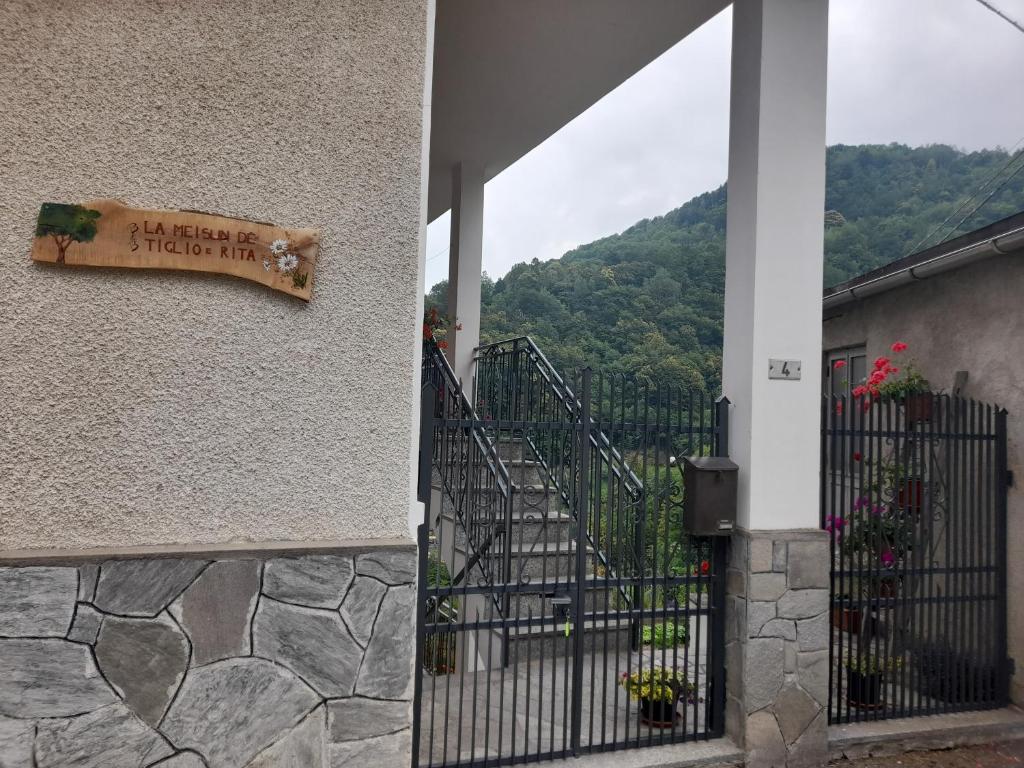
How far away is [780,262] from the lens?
152 inches

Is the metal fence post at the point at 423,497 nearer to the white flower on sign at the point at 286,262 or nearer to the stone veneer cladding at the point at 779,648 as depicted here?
the white flower on sign at the point at 286,262

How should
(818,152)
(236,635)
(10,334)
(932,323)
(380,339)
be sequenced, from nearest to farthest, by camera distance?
(10,334) < (236,635) < (380,339) < (818,152) < (932,323)

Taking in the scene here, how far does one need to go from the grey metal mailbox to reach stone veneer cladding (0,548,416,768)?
67.1 inches

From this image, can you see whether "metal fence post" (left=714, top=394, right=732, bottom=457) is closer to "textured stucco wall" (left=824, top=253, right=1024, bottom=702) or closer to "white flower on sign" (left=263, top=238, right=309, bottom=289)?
"textured stucco wall" (left=824, top=253, right=1024, bottom=702)

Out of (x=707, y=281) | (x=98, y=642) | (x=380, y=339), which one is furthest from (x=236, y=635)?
(x=707, y=281)

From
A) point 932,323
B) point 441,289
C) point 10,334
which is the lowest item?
point 10,334

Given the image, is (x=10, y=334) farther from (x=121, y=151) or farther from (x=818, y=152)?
(x=818, y=152)

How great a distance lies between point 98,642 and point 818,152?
407cm

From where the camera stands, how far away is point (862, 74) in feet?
→ 149

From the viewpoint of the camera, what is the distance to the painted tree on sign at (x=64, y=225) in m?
2.44

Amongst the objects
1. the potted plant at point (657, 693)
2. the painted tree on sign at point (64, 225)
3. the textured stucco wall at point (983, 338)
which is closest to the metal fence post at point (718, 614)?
the potted plant at point (657, 693)

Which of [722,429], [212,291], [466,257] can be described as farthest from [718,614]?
[466,257]

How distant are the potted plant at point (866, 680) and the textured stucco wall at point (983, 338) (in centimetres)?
98

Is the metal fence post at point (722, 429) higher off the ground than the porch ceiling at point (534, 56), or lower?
lower
